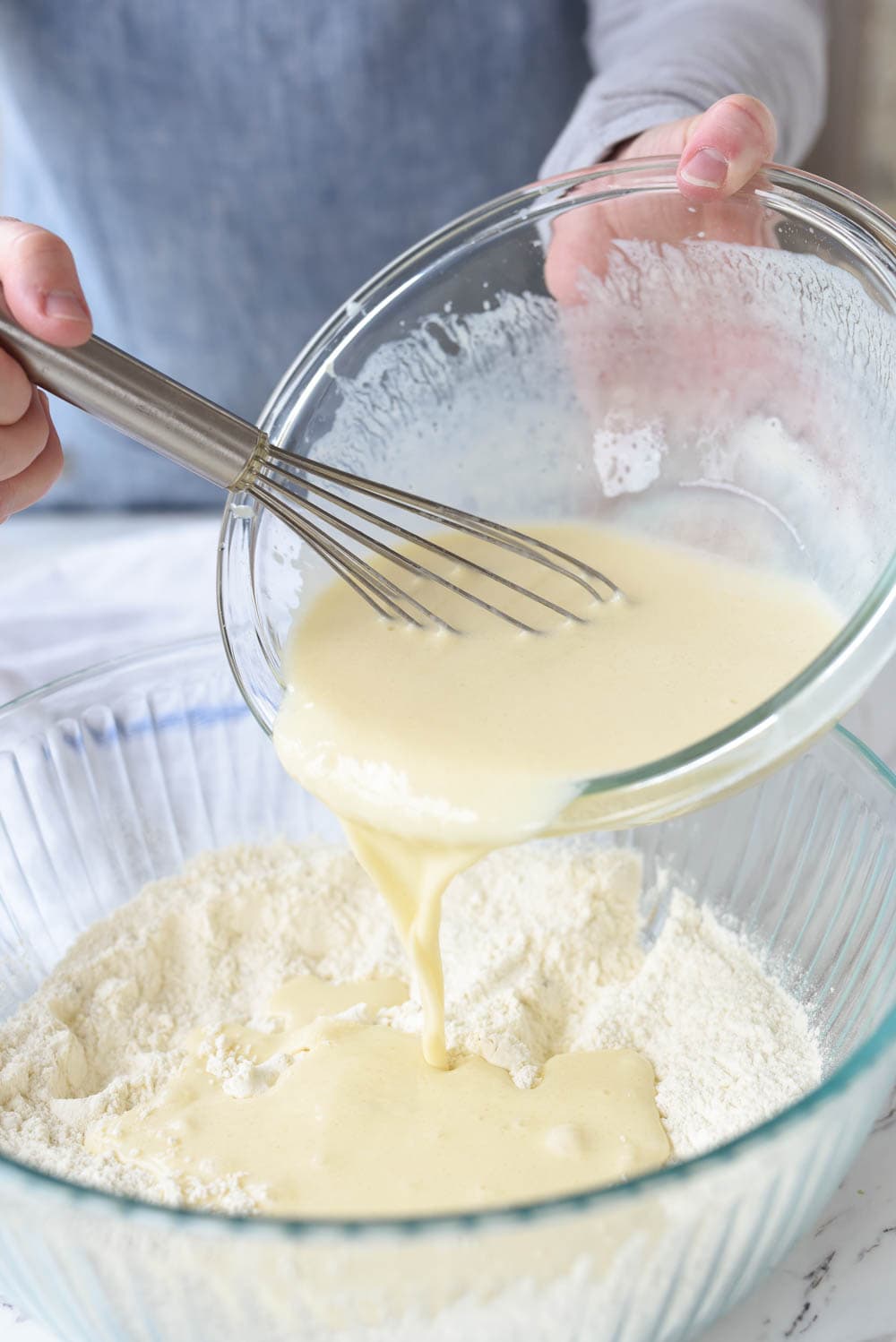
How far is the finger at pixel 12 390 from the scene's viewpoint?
0.86 metres

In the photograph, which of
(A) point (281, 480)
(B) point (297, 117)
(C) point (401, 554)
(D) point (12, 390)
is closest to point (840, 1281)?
(C) point (401, 554)

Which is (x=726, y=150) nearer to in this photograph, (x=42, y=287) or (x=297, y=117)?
(x=42, y=287)

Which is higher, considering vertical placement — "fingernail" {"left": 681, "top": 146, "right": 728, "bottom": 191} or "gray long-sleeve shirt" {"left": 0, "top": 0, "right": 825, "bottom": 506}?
"fingernail" {"left": 681, "top": 146, "right": 728, "bottom": 191}

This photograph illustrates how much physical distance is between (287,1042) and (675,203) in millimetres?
742

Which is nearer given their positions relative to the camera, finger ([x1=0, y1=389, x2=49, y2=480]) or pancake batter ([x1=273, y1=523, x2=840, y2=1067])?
pancake batter ([x1=273, y1=523, x2=840, y2=1067])

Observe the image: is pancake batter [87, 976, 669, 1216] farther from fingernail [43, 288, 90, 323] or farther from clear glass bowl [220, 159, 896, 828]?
fingernail [43, 288, 90, 323]

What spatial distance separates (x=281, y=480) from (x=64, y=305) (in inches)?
10.2

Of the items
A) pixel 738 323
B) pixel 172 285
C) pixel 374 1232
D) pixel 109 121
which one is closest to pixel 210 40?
pixel 109 121

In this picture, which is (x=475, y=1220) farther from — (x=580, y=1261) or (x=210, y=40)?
(x=210, y=40)

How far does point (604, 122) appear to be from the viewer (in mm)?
1458

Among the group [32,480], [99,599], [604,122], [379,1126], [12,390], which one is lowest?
[99,599]

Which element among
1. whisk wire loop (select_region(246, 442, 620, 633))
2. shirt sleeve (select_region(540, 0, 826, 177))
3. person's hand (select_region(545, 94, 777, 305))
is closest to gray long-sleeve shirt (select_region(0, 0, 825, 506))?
shirt sleeve (select_region(540, 0, 826, 177))

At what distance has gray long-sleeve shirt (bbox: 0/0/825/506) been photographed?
1589 millimetres

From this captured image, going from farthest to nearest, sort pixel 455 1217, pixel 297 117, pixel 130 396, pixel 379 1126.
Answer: pixel 297 117
pixel 379 1126
pixel 130 396
pixel 455 1217
